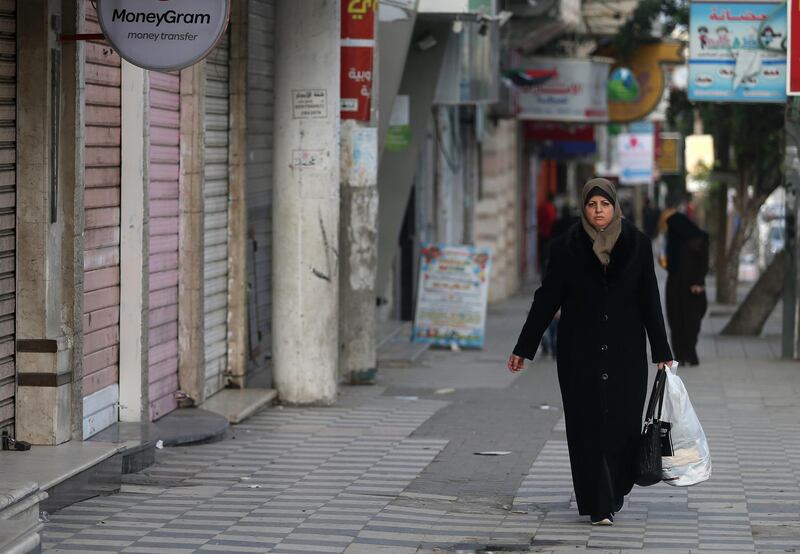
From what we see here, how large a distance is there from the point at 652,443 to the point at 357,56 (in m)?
6.06

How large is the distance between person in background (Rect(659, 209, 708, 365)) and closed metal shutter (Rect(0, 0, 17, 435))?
9.14 m

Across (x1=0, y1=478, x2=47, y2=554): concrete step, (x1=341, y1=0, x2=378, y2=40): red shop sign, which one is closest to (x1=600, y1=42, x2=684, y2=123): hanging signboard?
(x1=341, y1=0, x2=378, y2=40): red shop sign

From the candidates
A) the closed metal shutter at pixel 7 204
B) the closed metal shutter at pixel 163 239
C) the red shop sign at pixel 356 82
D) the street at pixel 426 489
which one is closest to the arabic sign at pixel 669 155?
the street at pixel 426 489

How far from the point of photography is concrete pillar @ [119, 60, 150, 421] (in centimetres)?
Answer: 1014

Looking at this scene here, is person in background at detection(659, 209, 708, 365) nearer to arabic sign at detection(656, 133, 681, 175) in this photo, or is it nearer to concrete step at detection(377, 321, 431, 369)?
concrete step at detection(377, 321, 431, 369)

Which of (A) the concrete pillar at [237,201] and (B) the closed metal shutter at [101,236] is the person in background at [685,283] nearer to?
(A) the concrete pillar at [237,201]

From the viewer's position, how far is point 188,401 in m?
11.5

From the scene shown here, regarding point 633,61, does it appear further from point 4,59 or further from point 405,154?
point 4,59

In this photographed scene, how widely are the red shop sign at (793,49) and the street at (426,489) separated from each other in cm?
309

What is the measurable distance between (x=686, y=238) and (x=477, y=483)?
7714 mm

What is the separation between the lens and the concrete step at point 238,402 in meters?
11.6

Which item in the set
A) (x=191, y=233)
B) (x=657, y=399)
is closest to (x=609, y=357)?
(x=657, y=399)

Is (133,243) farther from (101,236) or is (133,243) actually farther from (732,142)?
(732,142)

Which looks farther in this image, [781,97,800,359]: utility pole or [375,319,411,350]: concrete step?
[375,319,411,350]: concrete step
